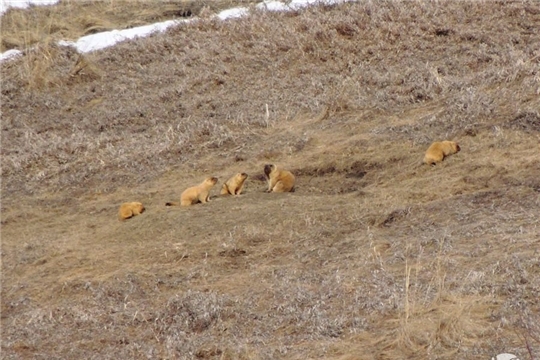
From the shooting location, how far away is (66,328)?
604 cm

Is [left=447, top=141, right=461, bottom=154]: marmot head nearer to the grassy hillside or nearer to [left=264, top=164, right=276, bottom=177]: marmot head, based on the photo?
the grassy hillside

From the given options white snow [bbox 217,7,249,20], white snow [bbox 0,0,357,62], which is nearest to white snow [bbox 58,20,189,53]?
white snow [bbox 0,0,357,62]

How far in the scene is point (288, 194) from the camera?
8.17m

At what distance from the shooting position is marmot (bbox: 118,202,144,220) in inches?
320

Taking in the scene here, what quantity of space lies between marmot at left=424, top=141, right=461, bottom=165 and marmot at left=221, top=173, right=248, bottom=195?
72.7 inches

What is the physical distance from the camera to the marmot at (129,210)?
8125 millimetres

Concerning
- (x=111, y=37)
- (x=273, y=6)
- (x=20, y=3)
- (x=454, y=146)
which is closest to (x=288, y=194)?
(x=454, y=146)

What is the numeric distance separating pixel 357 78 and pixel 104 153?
3.53m

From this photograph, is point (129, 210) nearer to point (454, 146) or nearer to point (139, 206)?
point (139, 206)

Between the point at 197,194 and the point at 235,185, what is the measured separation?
441 mm

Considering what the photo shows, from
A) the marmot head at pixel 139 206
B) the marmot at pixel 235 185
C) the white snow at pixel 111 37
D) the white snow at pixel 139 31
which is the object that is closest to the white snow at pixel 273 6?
the white snow at pixel 139 31

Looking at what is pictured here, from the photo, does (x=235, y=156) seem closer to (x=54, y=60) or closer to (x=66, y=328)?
(x=66, y=328)

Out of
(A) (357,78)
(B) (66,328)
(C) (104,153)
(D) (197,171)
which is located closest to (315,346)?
(B) (66,328)

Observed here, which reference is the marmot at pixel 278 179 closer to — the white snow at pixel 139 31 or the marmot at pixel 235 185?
the marmot at pixel 235 185
